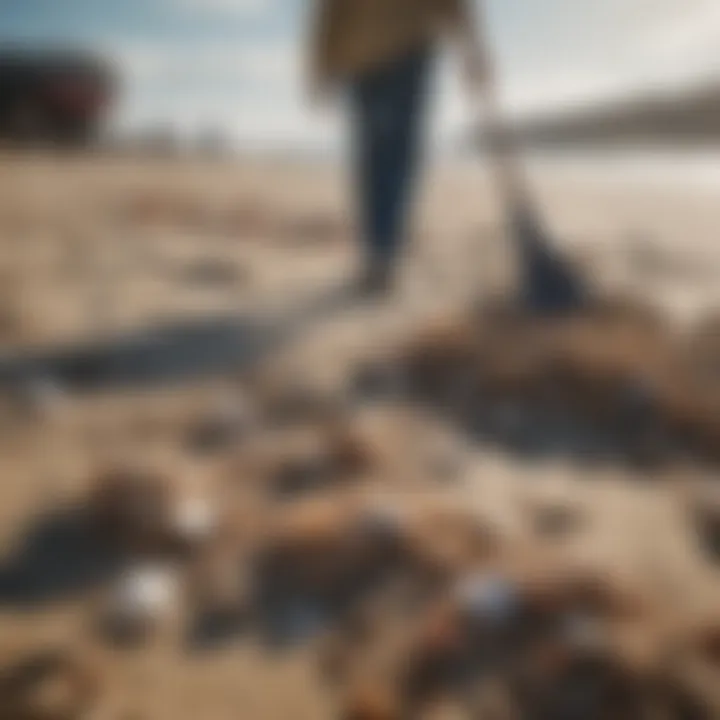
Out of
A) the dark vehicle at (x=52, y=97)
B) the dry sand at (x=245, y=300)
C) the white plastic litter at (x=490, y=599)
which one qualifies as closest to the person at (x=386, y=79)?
the dry sand at (x=245, y=300)

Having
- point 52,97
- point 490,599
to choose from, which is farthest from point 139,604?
point 52,97

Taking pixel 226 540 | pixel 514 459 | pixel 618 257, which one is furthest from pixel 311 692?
pixel 618 257

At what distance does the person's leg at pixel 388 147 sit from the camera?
8.20 feet

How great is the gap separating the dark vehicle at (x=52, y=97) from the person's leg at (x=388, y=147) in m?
6.73

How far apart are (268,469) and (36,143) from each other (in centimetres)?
794

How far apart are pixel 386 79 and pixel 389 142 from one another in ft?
0.64

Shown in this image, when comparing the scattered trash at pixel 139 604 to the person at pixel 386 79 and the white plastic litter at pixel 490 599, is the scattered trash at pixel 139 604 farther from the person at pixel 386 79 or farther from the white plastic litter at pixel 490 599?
the person at pixel 386 79

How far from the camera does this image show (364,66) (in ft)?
8.16

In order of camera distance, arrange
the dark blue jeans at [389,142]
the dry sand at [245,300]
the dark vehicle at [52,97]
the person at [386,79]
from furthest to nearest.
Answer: the dark vehicle at [52,97] < the dark blue jeans at [389,142] < the person at [386,79] < the dry sand at [245,300]

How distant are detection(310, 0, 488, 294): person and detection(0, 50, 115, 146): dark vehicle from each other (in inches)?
265

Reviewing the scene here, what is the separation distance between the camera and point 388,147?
261 cm

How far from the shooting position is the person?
2326 mm

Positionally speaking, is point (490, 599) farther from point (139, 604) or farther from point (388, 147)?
point (388, 147)

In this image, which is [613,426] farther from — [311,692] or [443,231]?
[443,231]
